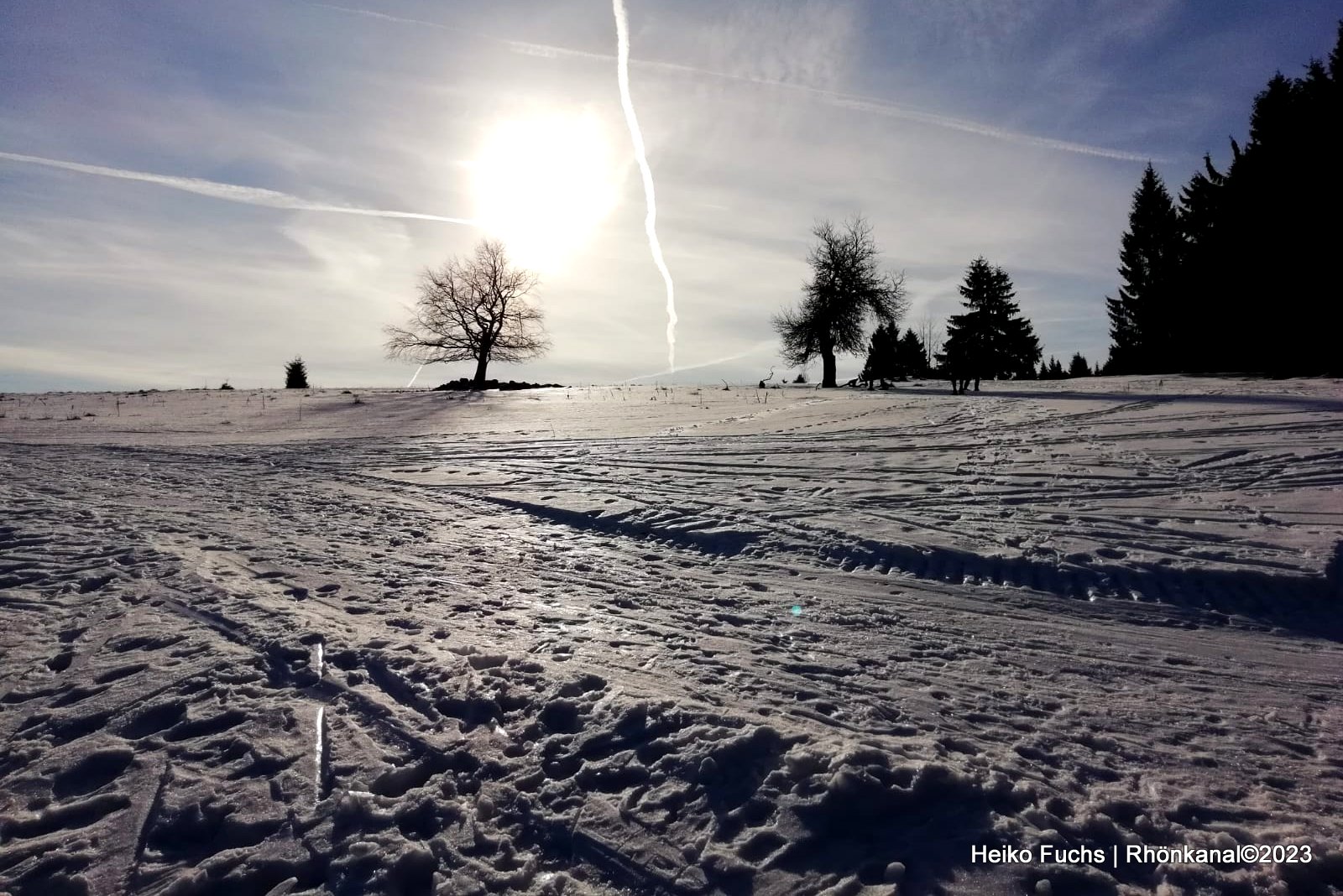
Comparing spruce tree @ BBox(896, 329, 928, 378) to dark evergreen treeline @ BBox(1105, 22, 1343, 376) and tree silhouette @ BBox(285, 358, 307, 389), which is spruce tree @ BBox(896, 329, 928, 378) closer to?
dark evergreen treeline @ BBox(1105, 22, 1343, 376)

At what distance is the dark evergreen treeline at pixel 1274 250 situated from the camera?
24781mm

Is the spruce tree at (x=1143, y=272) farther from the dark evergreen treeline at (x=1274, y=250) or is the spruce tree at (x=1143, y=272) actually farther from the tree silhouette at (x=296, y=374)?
the tree silhouette at (x=296, y=374)

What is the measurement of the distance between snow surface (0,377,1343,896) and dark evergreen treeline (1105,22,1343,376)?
21.6 m

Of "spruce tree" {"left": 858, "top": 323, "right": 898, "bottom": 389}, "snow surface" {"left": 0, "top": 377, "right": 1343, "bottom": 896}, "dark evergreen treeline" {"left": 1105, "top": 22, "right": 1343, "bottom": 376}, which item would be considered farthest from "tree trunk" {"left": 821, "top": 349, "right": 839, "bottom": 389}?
"snow surface" {"left": 0, "top": 377, "right": 1343, "bottom": 896}

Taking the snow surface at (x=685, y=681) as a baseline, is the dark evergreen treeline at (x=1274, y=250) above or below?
above

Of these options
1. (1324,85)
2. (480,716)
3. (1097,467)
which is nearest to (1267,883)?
(480,716)

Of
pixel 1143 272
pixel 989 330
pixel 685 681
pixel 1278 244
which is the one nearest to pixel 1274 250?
pixel 1278 244

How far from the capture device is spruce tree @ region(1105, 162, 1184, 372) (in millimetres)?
41406

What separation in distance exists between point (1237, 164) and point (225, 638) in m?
39.9

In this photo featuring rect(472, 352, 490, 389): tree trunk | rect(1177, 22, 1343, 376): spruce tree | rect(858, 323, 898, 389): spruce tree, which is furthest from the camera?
rect(472, 352, 490, 389): tree trunk

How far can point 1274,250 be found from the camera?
2644 centimetres

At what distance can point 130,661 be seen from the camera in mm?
4430

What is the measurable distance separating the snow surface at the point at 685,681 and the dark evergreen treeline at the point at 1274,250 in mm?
21592

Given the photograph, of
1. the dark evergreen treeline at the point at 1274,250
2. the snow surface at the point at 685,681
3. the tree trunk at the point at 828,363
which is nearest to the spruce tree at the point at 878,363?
the tree trunk at the point at 828,363
